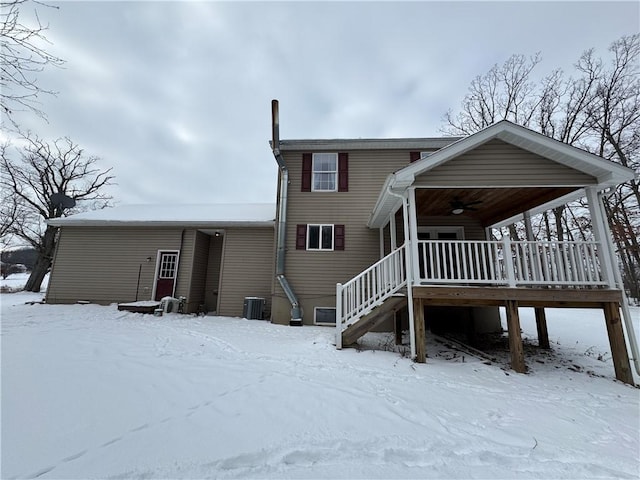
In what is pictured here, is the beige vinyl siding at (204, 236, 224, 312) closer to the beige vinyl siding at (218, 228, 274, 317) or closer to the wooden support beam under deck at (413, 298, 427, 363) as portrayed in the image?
the beige vinyl siding at (218, 228, 274, 317)

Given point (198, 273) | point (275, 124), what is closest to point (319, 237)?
point (275, 124)

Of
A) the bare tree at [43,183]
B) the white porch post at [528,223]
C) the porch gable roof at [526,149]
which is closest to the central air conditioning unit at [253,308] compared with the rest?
the porch gable roof at [526,149]

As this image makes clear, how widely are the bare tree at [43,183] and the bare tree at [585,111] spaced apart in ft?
84.1

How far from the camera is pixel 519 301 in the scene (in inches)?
203

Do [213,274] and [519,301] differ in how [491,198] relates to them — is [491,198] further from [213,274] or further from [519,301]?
[213,274]

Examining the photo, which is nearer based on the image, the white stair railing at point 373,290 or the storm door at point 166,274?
the white stair railing at point 373,290

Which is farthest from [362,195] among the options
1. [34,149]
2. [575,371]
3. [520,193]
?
[34,149]

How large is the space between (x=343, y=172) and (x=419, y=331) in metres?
6.09

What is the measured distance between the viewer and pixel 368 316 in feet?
18.1

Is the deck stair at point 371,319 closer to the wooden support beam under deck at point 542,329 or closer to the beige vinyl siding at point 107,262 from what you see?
the wooden support beam under deck at point 542,329

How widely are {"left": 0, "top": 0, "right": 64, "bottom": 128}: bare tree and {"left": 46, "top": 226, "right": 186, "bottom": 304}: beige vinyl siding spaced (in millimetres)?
7754

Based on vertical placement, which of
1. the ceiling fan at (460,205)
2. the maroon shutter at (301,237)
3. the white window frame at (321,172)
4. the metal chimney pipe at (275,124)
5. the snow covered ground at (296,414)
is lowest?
the snow covered ground at (296,414)

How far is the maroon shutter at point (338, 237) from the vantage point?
886 centimetres

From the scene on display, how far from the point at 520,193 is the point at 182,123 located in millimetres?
16181
